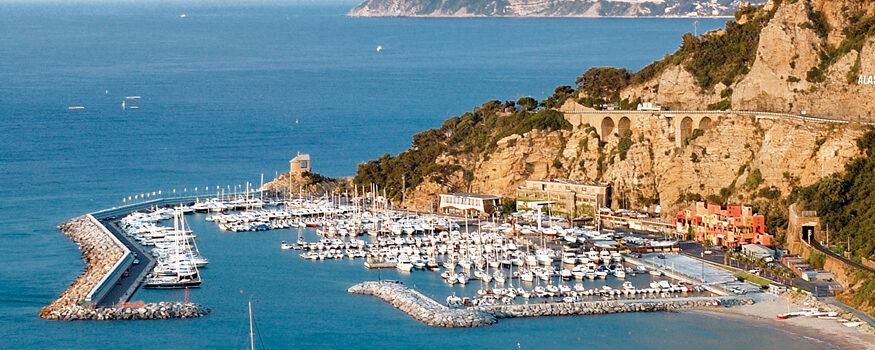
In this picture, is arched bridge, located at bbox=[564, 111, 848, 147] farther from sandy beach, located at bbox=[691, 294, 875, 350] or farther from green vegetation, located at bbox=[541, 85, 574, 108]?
sandy beach, located at bbox=[691, 294, 875, 350]

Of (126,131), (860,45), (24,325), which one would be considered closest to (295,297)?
(24,325)

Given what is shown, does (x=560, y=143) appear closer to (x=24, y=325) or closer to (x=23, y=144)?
(x=24, y=325)

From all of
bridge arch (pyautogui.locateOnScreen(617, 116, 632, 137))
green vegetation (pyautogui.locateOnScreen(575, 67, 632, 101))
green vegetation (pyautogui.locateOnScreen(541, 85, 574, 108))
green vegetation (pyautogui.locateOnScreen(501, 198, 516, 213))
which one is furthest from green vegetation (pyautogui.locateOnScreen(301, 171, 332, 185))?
bridge arch (pyautogui.locateOnScreen(617, 116, 632, 137))

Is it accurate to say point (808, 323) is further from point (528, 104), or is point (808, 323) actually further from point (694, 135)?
point (528, 104)

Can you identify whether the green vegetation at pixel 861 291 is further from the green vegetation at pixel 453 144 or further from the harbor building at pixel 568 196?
the green vegetation at pixel 453 144

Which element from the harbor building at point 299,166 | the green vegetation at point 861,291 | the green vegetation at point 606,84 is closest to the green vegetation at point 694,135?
the green vegetation at point 606,84

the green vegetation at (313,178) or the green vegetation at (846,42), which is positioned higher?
the green vegetation at (846,42)

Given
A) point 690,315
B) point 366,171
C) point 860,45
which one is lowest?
point 690,315
